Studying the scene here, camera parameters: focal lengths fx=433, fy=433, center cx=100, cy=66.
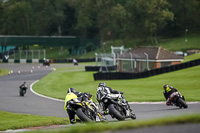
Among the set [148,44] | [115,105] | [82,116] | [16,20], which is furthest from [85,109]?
[16,20]

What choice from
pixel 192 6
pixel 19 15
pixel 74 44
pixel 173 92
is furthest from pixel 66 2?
pixel 173 92

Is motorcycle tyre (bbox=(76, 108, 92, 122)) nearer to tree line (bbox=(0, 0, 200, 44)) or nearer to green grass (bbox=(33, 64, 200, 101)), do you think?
green grass (bbox=(33, 64, 200, 101))

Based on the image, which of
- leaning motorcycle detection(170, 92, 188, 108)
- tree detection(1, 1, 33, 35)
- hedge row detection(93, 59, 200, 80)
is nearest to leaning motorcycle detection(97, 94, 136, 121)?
leaning motorcycle detection(170, 92, 188, 108)

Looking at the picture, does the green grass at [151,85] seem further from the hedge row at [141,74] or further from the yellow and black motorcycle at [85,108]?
the yellow and black motorcycle at [85,108]

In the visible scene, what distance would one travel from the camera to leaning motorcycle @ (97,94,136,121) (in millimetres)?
14180

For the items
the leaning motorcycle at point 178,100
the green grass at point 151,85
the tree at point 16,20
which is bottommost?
the green grass at point 151,85

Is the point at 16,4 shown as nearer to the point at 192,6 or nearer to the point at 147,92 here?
the point at 192,6

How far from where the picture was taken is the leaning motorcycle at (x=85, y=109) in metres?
12.8

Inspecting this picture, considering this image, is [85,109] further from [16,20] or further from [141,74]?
[16,20]

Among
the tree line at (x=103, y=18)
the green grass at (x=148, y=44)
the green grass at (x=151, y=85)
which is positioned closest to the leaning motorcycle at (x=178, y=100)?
the green grass at (x=151, y=85)

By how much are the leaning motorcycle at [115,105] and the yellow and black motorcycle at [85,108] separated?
0.74 metres

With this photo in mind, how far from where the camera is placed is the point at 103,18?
383 feet

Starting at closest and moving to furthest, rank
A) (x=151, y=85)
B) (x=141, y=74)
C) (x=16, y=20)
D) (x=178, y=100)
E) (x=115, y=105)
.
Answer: (x=115, y=105) < (x=178, y=100) < (x=151, y=85) < (x=141, y=74) < (x=16, y=20)

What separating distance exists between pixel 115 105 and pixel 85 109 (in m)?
1.65
